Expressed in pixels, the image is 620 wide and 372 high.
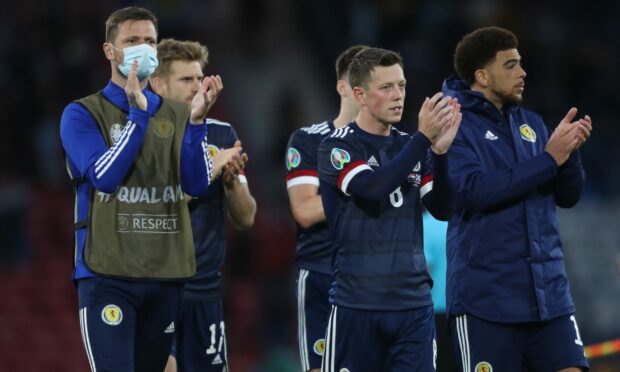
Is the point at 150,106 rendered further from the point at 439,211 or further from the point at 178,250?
the point at 439,211

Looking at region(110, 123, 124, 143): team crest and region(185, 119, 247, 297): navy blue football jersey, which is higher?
region(110, 123, 124, 143): team crest

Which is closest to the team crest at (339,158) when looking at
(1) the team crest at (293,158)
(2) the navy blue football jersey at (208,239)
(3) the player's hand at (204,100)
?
(3) the player's hand at (204,100)

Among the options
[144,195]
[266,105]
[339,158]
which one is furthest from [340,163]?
[266,105]

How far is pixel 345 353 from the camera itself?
20.1 ft

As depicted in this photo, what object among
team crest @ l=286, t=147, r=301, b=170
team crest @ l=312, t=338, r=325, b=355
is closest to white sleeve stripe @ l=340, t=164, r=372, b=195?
team crest @ l=286, t=147, r=301, b=170

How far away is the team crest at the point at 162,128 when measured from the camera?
6.16 meters

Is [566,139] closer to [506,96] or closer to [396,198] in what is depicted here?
[506,96]

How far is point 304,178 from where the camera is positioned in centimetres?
763

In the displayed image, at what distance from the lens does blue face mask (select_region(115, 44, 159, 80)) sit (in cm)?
605

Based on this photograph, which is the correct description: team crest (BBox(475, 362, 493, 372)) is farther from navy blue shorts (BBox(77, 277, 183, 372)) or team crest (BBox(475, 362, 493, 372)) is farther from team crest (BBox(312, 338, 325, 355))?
team crest (BBox(312, 338, 325, 355))

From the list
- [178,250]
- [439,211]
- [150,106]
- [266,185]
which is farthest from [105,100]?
[266,185]

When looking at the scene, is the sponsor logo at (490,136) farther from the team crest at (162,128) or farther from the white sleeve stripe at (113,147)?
the white sleeve stripe at (113,147)

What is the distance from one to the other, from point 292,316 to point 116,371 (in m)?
8.41

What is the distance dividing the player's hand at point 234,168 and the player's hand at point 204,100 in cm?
75
